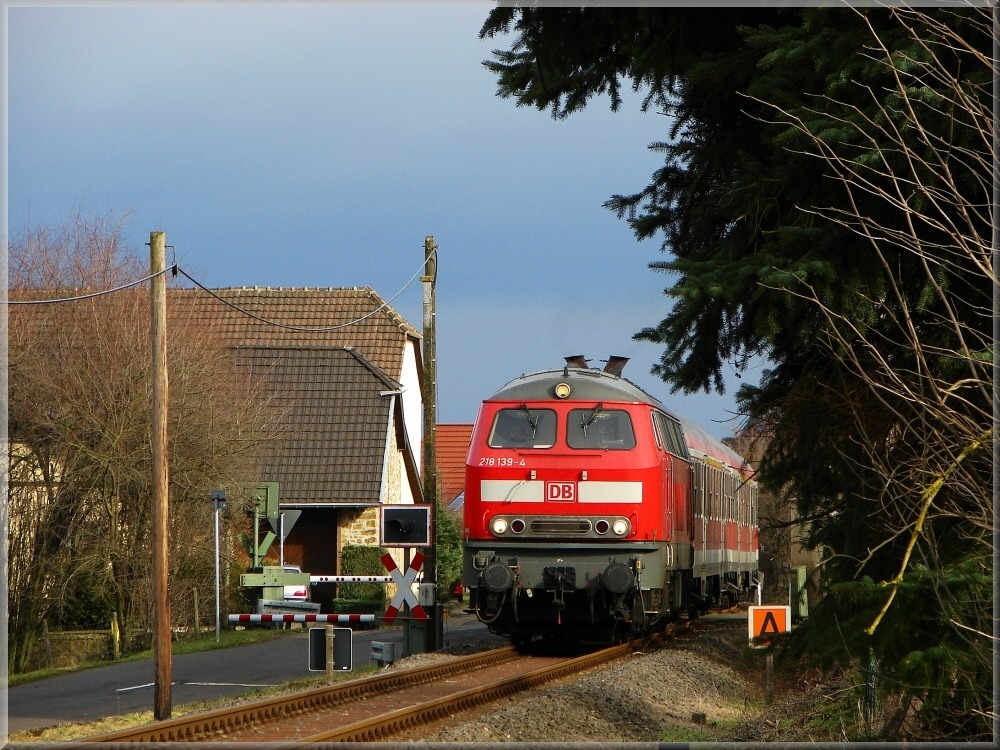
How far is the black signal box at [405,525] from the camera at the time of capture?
17.2 metres

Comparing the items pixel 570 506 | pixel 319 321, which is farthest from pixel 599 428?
pixel 319 321

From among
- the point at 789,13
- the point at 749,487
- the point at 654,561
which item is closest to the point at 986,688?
the point at 789,13

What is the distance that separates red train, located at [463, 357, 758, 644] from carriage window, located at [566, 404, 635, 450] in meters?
0.01

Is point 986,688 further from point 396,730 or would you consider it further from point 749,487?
point 749,487

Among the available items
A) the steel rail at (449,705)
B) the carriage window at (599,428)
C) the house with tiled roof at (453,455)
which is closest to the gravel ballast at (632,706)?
the steel rail at (449,705)

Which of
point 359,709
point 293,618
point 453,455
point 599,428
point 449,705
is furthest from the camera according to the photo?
point 453,455

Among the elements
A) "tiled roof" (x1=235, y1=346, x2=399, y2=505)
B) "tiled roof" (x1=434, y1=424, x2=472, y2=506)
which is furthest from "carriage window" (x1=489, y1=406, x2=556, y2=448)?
"tiled roof" (x1=434, y1=424, x2=472, y2=506)

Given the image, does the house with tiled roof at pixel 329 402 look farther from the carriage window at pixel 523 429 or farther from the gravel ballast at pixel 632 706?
Answer: the gravel ballast at pixel 632 706

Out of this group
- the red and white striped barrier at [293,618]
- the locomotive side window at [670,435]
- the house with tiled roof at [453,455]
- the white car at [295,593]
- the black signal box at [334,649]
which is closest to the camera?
the black signal box at [334,649]

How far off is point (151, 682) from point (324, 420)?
16.6 metres

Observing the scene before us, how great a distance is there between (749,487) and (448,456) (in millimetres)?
26202

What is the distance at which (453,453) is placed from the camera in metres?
54.1

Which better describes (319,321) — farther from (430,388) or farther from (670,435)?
(670,435)

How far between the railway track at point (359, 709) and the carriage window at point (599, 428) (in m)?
2.68
